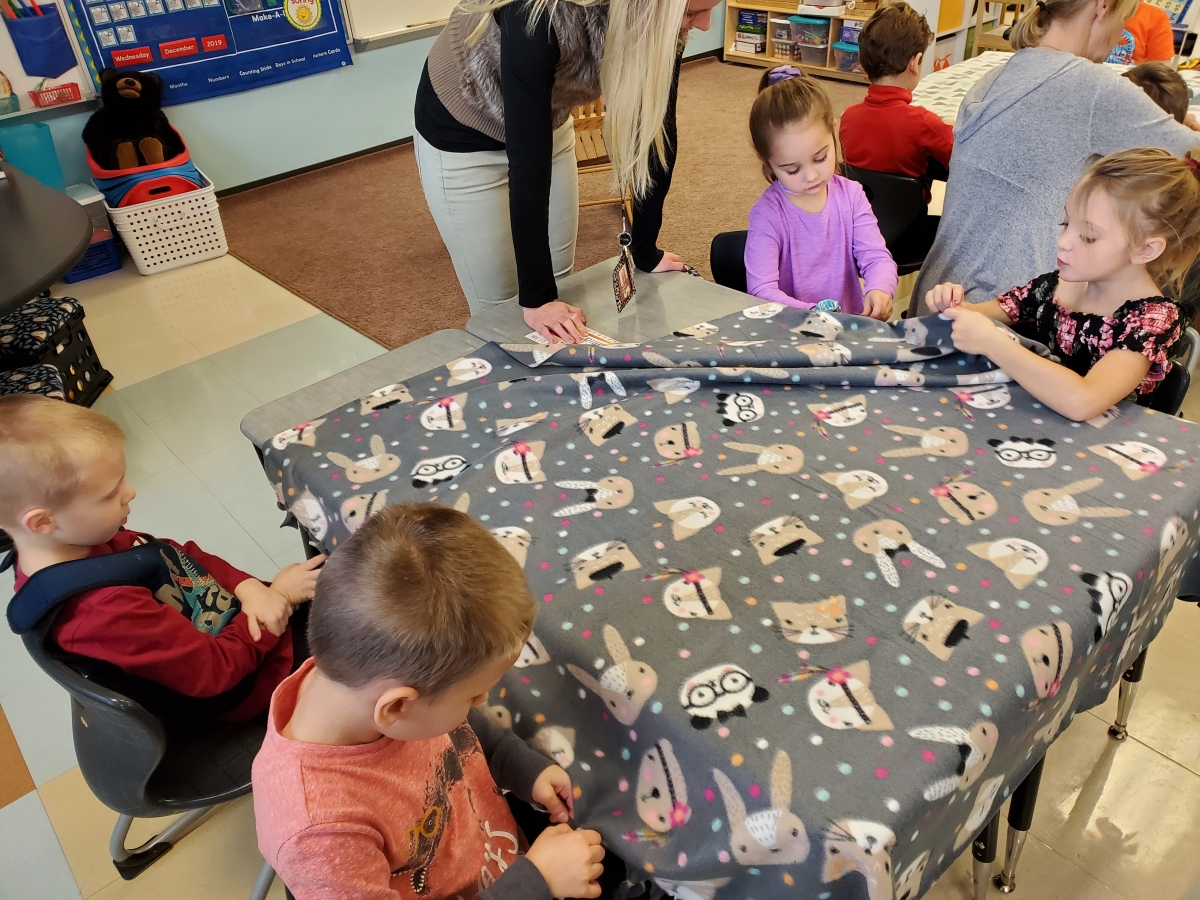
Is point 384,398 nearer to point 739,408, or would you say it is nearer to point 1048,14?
point 739,408

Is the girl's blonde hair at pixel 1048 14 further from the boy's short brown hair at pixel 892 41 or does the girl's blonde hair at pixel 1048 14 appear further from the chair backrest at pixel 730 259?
the chair backrest at pixel 730 259

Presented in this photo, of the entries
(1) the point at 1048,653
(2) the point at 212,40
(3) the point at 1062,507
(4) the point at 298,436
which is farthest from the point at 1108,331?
(2) the point at 212,40

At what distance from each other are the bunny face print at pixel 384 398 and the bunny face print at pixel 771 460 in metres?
0.55

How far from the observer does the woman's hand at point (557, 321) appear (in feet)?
5.22

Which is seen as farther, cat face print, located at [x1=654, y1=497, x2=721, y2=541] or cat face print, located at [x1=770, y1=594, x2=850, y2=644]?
cat face print, located at [x1=654, y1=497, x2=721, y2=541]

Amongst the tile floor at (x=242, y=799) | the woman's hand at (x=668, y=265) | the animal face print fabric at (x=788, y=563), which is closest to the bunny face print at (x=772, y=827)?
the animal face print fabric at (x=788, y=563)

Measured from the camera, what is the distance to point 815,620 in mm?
945

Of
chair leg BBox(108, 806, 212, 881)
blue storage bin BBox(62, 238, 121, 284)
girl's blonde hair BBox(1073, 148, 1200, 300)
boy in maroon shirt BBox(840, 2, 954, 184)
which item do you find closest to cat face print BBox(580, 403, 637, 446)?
girl's blonde hair BBox(1073, 148, 1200, 300)

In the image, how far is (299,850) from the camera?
30.5 inches

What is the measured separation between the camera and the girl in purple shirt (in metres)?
1.78

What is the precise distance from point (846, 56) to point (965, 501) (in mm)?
5143

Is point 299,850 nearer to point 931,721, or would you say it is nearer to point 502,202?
point 931,721

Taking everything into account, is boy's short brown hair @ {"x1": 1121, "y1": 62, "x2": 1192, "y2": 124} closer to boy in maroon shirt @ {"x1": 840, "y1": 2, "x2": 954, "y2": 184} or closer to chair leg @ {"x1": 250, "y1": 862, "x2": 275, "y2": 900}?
boy in maroon shirt @ {"x1": 840, "y1": 2, "x2": 954, "y2": 184}

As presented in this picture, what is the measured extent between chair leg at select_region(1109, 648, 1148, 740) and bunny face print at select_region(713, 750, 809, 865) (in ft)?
3.14
